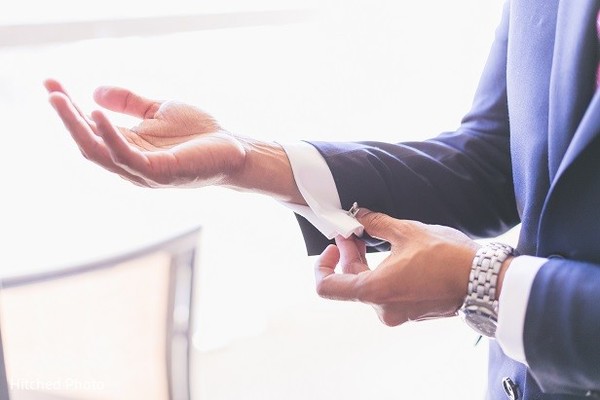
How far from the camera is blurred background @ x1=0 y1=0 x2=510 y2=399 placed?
1771mm

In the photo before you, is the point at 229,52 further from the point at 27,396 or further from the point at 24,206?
the point at 27,396

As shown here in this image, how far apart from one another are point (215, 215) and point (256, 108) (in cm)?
36

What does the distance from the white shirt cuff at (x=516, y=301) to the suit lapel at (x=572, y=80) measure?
10 cm

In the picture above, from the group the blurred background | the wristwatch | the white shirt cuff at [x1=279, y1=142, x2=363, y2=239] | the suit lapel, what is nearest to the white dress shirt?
the white shirt cuff at [x1=279, y1=142, x2=363, y2=239]

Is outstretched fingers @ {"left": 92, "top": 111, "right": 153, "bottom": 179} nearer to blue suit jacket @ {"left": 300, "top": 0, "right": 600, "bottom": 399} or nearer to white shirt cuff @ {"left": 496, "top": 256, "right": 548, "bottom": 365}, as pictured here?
blue suit jacket @ {"left": 300, "top": 0, "right": 600, "bottom": 399}

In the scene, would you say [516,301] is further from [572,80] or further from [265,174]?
[265,174]

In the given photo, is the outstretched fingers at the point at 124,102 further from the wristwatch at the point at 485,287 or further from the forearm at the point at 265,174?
the wristwatch at the point at 485,287

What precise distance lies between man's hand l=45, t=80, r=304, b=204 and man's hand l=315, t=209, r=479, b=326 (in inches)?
7.2

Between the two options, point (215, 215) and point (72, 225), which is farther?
point (215, 215)

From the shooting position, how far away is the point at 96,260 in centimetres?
126

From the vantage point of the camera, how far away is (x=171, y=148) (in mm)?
935

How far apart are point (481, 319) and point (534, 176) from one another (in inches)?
7.2

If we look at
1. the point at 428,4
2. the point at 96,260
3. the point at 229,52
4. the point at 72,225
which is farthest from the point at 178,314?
the point at 428,4

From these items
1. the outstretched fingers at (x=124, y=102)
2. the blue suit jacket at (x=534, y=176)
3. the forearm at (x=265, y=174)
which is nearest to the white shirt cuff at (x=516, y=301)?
the blue suit jacket at (x=534, y=176)
